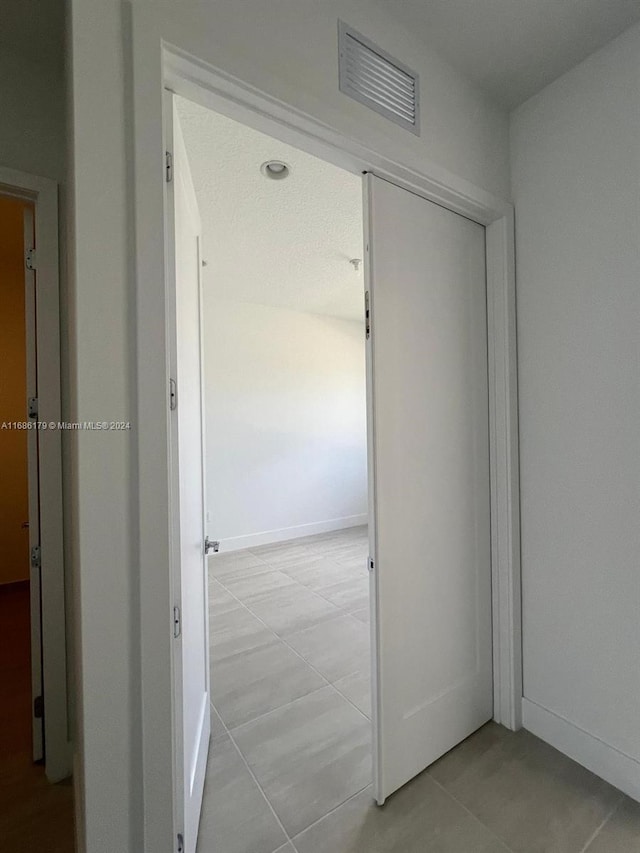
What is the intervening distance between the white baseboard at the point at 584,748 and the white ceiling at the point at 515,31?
8.59 ft

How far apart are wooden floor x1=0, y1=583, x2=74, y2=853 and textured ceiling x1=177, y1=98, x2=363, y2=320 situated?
9.02 ft

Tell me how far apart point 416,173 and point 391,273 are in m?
0.37

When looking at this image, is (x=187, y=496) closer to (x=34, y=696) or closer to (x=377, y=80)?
(x=34, y=696)

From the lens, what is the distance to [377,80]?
4.14ft

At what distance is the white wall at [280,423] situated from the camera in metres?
4.19

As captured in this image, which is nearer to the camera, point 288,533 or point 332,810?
point 332,810

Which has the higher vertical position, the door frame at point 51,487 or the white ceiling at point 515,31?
the white ceiling at point 515,31

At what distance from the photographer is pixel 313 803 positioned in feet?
4.42

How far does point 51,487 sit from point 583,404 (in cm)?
216

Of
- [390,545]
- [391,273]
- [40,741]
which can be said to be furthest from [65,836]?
[391,273]

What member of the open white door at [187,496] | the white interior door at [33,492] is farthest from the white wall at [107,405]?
the white interior door at [33,492]

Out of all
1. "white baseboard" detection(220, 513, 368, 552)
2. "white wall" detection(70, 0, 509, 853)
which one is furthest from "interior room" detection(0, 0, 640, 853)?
"white baseboard" detection(220, 513, 368, 552)

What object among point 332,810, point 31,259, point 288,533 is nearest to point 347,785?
point 332,810

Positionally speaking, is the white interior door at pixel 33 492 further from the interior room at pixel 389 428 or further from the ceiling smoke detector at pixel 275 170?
the ceiling smoke detector at pixel 275 170
